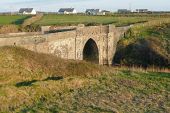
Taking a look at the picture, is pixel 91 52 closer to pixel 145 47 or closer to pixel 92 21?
pixel 145 47

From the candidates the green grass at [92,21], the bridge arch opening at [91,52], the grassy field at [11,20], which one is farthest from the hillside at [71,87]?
the grassy field at [11,20]

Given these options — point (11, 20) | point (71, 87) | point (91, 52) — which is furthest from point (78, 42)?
point (11, 20)

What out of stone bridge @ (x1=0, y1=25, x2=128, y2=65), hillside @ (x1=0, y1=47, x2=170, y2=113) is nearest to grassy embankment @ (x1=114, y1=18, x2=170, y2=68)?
stone bridge @ (x1=0, y1=25, x2=128, y2=65)

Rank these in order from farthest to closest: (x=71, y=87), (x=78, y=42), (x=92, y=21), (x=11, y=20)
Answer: (x=11, y=20)
(x=92, y=21)
(x=78, y=42)
(x=71, y=87)

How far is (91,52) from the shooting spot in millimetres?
47969

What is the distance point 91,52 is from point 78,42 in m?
6.98

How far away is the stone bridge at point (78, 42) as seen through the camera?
30.7 metres

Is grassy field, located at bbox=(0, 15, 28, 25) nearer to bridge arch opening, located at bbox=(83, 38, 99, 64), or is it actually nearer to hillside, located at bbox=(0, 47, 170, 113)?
bridge arch opening, located at bbox=(83, 38, 99, 64)

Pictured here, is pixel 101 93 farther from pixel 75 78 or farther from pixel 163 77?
pixel 163 77

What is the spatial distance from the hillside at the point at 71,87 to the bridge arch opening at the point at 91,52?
16.6 meters

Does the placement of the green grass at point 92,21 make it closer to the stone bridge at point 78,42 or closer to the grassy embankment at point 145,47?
the grassy embankment at point 145,47

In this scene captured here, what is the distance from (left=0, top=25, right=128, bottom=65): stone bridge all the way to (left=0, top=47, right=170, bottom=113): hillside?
2166mm

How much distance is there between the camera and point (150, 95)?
23.5 metres

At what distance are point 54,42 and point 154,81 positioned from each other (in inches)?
419
